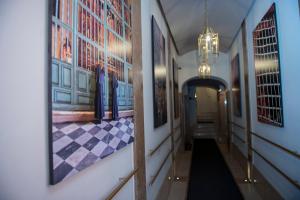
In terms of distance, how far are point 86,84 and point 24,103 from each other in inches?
19.4

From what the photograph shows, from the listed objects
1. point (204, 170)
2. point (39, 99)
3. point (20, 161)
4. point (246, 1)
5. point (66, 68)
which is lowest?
point (204, 170)

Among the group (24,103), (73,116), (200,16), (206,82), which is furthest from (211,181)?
(206,82)

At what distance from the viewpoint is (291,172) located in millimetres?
2803

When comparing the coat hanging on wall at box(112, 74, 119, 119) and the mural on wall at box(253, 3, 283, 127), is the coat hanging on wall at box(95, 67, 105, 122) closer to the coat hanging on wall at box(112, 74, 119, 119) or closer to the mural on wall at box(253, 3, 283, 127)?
the coat hanging on wall at box(112, 74, 119, 119)

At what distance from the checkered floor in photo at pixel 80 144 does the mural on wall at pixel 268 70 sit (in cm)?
223

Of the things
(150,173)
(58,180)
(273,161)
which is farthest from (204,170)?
(58,180)

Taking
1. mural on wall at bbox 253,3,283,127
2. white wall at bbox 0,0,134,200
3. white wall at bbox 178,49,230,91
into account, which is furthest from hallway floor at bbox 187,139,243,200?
white wall at bbox 0,0,134,200

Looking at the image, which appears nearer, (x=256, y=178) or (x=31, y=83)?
(x=31, y=83)

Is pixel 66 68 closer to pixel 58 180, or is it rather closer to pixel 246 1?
pixel 58 180

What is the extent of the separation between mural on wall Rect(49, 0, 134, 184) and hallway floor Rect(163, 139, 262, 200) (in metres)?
2.77

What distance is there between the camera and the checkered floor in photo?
111 centimetres

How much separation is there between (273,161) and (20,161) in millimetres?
3434

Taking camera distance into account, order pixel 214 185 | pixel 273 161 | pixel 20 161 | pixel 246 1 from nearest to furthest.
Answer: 1. pixel 20 161
2. pixel 273 161
3. pixel 246 1
4. pixel 214 185

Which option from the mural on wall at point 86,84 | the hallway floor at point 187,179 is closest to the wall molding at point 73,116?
the mural on wall at point 86,84
